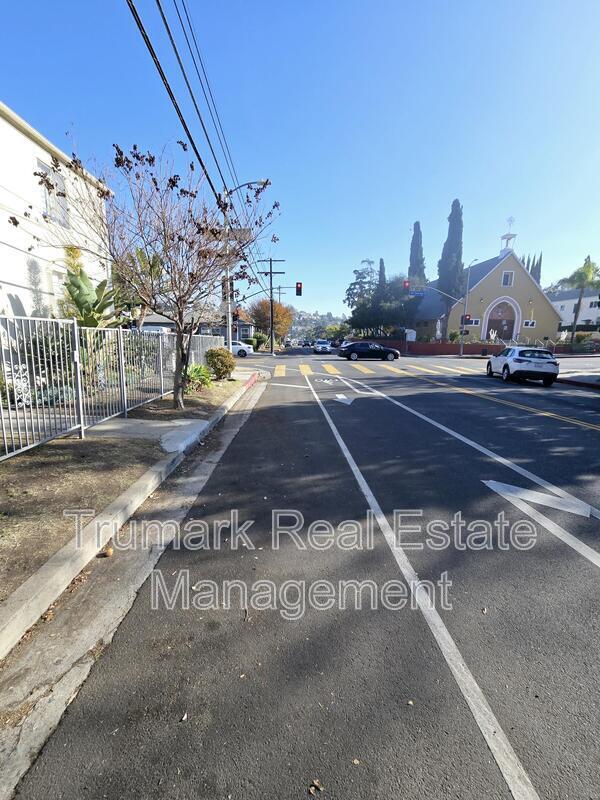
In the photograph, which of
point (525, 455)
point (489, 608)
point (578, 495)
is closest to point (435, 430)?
point (525, 455)

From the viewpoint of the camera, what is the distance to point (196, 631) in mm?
2564

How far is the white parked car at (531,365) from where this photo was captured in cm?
1667

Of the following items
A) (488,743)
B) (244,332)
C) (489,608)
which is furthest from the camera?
(244,332)

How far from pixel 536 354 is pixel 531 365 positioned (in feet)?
2.03

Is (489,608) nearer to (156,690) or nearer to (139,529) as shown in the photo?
(156,690)

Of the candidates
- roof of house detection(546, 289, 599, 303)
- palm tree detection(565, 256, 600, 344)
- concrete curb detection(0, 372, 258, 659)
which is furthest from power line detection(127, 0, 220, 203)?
roof of house detection(546, 289, 599, 303)

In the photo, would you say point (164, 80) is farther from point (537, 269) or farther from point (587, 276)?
point (537, 269)

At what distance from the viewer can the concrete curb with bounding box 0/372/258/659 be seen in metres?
2.49

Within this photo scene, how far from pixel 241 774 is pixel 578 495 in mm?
4824

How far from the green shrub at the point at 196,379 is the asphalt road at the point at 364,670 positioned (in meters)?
7.40

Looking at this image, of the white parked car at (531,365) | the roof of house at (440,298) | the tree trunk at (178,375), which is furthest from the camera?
the roof of house at (440,298)

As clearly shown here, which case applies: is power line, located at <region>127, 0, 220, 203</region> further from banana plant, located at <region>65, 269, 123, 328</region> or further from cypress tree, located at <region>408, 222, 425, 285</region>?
cypress tree, located at <region>408, 222, 425, 285</region>

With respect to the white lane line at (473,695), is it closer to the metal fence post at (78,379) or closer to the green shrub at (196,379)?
the metal fence post at (78,379)

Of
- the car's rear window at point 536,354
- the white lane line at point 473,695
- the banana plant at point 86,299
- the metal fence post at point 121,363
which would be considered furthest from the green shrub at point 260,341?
the white lane line at point 473,695
